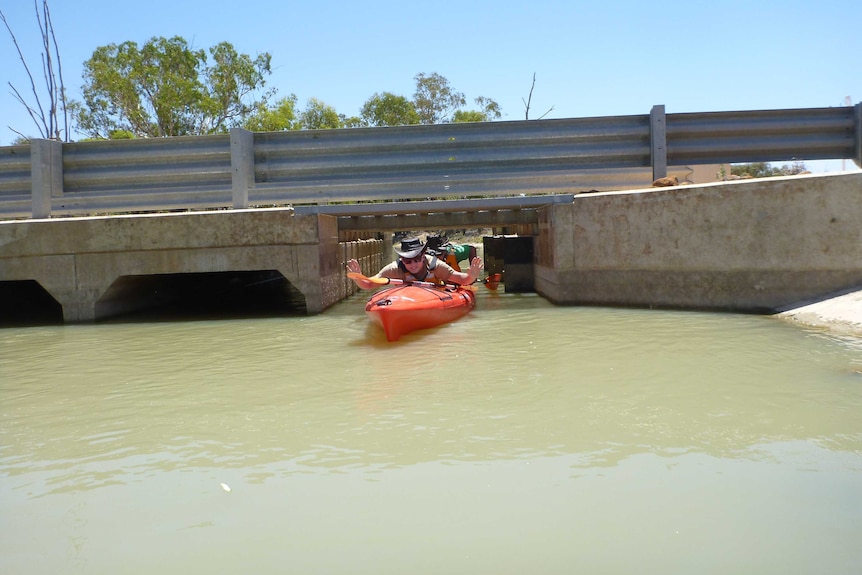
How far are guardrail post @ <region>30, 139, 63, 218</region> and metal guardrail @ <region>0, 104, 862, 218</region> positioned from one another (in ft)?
0.05

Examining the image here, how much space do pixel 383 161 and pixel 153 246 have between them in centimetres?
371

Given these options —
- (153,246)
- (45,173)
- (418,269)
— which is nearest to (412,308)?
(418,269)

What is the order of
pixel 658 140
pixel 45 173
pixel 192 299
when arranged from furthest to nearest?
pixel 192 299, pixel 45 173, pixel 658 140

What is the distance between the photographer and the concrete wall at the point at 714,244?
8172 mm

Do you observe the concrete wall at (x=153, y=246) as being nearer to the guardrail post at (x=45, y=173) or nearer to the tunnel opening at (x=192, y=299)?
the guardrail post at (x=45, y=173)

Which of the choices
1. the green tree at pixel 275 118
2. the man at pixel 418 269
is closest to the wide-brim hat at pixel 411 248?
the man at pixel 418 269

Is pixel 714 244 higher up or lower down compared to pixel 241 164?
lower down

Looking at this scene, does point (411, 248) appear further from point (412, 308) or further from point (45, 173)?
point (45, 173)

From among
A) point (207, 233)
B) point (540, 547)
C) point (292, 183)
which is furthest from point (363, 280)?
point (540, 547)

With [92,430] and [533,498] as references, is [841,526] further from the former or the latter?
[92,430]

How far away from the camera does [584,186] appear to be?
387 inches

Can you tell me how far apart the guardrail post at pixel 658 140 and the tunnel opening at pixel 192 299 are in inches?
238

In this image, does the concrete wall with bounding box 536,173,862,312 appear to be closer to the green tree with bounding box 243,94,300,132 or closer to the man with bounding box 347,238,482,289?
the man with bounding box 347,238,482,289

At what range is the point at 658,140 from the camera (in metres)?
9.46
